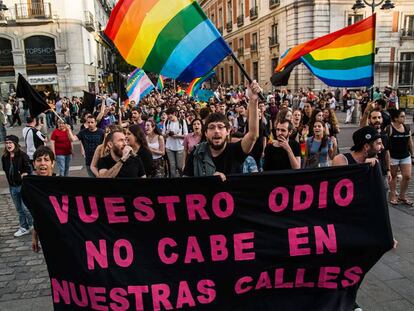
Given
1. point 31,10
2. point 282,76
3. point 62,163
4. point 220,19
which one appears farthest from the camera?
point 220,19

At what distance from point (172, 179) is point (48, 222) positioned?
39.2 inches

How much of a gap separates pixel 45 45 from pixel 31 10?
2801 millimetres

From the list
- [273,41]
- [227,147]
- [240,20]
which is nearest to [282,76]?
[227,147]

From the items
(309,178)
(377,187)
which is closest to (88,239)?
(309,178)

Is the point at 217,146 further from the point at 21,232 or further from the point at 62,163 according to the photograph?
the point at 62,163

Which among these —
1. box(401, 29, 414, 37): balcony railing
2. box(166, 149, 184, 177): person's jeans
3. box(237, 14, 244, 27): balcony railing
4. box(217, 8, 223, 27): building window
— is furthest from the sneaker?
box(217, 8, 223, 27): building window

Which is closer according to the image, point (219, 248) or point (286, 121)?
point (219, 248)

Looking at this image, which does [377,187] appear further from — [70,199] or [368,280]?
[70,199]

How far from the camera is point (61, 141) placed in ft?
26.1

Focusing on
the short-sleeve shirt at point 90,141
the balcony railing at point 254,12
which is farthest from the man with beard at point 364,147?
the balcony railing at point 254,12

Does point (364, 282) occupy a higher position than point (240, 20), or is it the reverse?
point (240, 20)

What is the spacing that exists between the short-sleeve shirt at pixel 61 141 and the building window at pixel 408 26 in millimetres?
30493

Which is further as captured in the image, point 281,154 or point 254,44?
point 254,44

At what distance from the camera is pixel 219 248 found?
9.67ft
